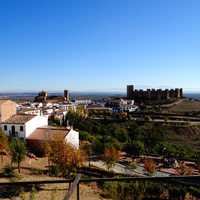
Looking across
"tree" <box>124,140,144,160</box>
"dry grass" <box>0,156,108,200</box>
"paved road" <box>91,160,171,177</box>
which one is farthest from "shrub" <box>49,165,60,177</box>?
"tree" <box>124,140,144,160</box>

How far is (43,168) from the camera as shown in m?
19.8

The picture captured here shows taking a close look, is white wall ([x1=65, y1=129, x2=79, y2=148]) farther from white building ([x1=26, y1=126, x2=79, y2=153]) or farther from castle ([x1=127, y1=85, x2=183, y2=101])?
castle ([x1=127, y1=85, x2=183, y2=101])

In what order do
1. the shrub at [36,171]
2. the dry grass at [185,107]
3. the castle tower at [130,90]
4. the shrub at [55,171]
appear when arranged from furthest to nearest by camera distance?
the castle tower at [130,90], the dry grass at [185,107], the shrub at [36,171], the shrub at [55,171]

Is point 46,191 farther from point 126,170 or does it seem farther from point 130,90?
point 130,90

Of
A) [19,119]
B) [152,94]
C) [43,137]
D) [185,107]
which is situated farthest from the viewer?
[152,94]

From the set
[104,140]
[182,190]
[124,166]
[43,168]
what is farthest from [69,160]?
[104,140]

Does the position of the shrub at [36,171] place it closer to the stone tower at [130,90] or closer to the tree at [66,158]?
the tree at [66,158]

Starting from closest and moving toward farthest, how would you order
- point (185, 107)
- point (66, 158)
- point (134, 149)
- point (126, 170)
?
point (66, 158)
point (126, 170)
point (134, 149)
point (185, 107)

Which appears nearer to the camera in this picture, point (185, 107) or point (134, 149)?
point (134, 149)

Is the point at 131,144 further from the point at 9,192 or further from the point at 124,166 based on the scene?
the point at 9,192

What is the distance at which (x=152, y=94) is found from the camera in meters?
93.9

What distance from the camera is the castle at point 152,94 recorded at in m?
93.5

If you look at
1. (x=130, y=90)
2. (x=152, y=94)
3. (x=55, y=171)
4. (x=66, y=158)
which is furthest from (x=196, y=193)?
(x=130, y=90)

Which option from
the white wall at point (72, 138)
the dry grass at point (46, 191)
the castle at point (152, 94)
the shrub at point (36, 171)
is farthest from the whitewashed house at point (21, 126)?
the castle at point (152, 94)
